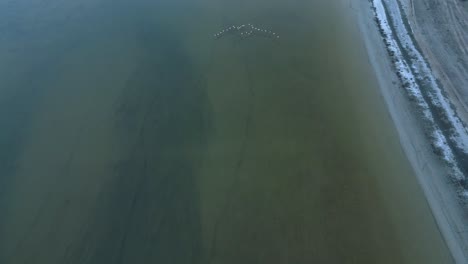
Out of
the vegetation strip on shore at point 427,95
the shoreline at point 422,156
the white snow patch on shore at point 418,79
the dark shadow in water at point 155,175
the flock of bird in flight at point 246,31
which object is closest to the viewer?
the shoreline at point 422,156

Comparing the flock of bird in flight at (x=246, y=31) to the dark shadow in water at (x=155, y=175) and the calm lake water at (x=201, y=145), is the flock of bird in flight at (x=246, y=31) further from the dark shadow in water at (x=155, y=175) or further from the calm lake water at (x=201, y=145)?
the dark shadow in water at (x=155, y=175)

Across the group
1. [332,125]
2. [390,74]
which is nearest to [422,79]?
[390,74]

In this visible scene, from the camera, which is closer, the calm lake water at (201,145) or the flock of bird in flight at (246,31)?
the calm lake water at (201,145)

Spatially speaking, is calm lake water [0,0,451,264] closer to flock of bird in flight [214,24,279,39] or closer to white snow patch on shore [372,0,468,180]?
flock of bird in flight [214,24,279,39]

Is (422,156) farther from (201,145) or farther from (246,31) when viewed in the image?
(246,31)

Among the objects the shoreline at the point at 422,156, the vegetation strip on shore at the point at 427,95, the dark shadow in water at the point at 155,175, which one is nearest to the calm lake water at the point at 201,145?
the dark shadow in water at the point at 155,175

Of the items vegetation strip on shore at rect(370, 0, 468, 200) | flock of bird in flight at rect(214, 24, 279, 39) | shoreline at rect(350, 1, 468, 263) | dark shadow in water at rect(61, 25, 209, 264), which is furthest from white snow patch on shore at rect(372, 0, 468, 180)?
dark shadow in water at rect(61, 25, 209, 264)
